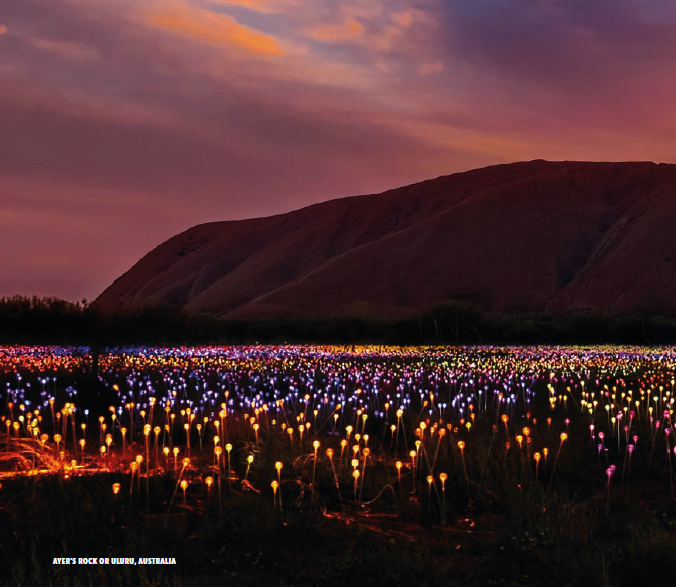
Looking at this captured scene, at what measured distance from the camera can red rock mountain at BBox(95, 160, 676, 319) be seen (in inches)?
3583

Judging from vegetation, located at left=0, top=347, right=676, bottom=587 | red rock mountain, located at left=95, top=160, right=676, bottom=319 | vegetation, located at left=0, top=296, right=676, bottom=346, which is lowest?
vegetation, located at left=0, top=347, right=676, bottom=587

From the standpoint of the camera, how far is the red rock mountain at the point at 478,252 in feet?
299

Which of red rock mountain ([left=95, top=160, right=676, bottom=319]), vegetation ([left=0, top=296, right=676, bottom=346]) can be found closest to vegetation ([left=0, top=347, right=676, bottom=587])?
vegetation ([left=0, top=296, right=676, bottom=346])

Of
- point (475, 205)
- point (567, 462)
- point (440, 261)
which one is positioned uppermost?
point (475, 205)

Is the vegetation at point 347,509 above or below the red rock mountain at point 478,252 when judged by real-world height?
below

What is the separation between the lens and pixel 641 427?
10.1 metres

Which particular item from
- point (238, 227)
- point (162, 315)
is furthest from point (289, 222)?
point (162, 315)

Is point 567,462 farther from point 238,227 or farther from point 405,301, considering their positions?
point 238,227

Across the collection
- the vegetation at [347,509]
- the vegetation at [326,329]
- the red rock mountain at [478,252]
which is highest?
the red rock mountain at [478,252]

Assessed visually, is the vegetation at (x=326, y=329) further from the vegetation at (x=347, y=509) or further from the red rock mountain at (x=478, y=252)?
the vegetation at (x=347, y=509)

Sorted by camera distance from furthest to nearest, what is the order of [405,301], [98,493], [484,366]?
[405,301]
[484,366]
[98,493]

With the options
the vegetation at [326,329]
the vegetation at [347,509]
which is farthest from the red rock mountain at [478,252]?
the vegetation at [347,509]

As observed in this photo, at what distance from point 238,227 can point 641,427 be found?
154 metres

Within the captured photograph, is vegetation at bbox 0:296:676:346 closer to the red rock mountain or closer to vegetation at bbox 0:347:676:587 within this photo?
the red rock mountain
